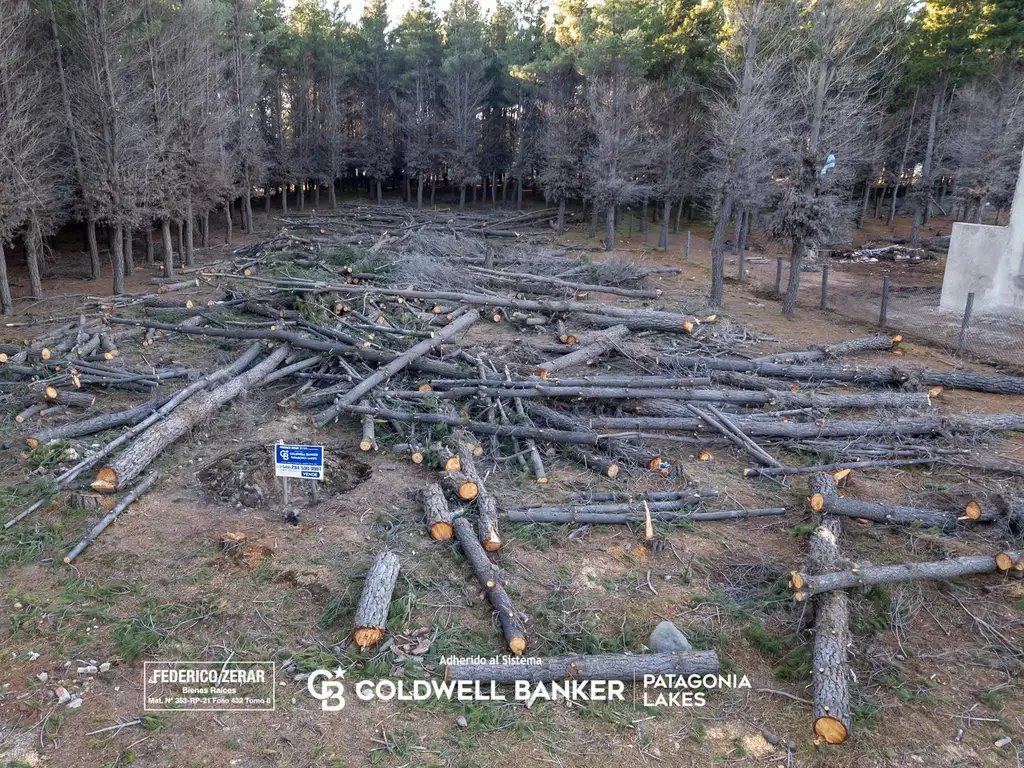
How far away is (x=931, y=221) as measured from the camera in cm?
3753

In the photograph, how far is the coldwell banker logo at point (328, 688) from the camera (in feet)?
16.8

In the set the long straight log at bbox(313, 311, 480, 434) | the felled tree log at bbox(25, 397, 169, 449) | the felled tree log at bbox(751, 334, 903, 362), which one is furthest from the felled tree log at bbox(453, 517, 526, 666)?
the felled tree log at bbox(751, 334, 903, 362)

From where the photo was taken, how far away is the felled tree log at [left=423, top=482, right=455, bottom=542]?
7.18 metres

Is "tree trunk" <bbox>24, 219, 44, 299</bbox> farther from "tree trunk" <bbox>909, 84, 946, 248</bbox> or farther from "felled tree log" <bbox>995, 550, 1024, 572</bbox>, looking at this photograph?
"tree trunk" <bbox>909, 84, 946, 248</bbox>

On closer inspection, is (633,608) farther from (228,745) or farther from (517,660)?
(228,745)

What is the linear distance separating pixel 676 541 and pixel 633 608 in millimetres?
1355

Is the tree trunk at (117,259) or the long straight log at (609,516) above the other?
the tree trunk at (117,259)

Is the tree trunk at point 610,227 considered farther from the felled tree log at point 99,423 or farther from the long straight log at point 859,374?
the felled tree log at point 99,423

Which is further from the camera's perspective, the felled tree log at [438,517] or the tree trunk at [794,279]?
the tree trunk at [794,279]

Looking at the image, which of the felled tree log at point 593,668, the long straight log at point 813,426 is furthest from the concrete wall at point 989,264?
the felled tree log at point 593,668

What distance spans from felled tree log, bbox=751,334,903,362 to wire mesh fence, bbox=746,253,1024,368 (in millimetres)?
1514

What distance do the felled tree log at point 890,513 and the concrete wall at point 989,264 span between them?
1310cm

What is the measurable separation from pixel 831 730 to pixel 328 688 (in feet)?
12.4

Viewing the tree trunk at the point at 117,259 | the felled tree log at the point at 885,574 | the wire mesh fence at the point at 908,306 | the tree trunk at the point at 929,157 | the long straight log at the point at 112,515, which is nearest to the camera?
Answer: the felled tree log at the point at 885,574
